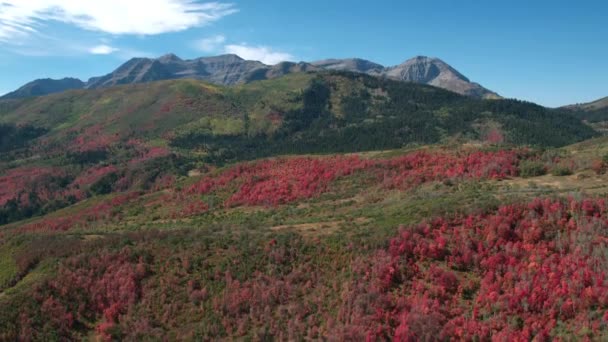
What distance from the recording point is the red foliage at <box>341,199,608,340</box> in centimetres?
2481

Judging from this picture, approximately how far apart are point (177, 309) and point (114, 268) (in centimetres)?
752

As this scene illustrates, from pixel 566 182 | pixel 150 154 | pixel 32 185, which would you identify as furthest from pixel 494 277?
pixel 150 154

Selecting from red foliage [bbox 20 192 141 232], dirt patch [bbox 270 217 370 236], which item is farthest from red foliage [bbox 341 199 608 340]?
red foliage [bbox 20 192 141 232]

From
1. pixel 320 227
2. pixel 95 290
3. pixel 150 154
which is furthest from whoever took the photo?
pixel 150 154

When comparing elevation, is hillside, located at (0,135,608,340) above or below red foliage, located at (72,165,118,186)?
above

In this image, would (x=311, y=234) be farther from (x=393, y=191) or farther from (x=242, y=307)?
(x=393, y=191)

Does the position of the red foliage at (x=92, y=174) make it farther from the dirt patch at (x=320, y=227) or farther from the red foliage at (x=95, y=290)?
the dirt patch at (x=320, y=227)

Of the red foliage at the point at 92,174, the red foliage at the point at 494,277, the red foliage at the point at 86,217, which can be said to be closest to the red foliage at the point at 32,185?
the red foliage at the point at 92,174

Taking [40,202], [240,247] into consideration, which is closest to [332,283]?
[240,247]

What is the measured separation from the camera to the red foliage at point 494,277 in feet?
81.4

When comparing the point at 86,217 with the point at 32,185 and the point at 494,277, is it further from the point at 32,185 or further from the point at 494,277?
the point at 32,185

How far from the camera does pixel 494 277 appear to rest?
28.9m

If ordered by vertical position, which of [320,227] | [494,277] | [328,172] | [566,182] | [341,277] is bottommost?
[341,277]

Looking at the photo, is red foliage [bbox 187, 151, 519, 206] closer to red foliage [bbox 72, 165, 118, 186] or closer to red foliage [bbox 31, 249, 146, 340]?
red foliage [bbox 31, 249, 146, 340]
